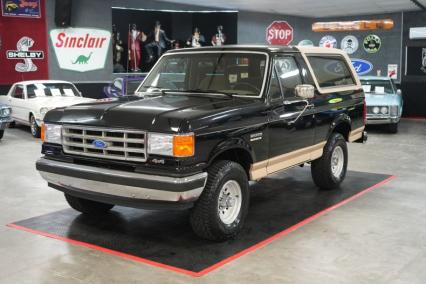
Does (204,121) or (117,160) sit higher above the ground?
(204,121)

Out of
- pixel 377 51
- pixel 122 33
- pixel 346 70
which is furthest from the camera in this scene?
pixel 377 51

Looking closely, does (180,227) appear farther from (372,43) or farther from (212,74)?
(372,43)

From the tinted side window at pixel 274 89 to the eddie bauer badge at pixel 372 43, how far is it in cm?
1342

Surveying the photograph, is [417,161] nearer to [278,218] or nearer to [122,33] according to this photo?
[278,218]

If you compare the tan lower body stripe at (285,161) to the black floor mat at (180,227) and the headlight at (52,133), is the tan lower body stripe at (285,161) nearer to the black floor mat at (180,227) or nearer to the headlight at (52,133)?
the black floor mat at (180,227)

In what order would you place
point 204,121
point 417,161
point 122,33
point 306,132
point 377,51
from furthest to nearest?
point 377,51, point 122,33, point 417,161, point 306,132, point 204,121

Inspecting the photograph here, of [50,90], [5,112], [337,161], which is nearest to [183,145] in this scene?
[337,161]

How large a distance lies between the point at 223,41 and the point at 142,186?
14597mm

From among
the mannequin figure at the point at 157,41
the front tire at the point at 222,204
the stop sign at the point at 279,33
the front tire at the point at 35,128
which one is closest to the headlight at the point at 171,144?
the front tire at the point at 222,204

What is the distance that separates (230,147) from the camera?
4688 millimetres

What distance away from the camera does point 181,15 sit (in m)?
17.6

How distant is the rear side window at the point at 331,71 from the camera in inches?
255

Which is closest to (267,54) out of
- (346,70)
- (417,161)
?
(346,70)

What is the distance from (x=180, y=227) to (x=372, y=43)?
14434 millimetres
